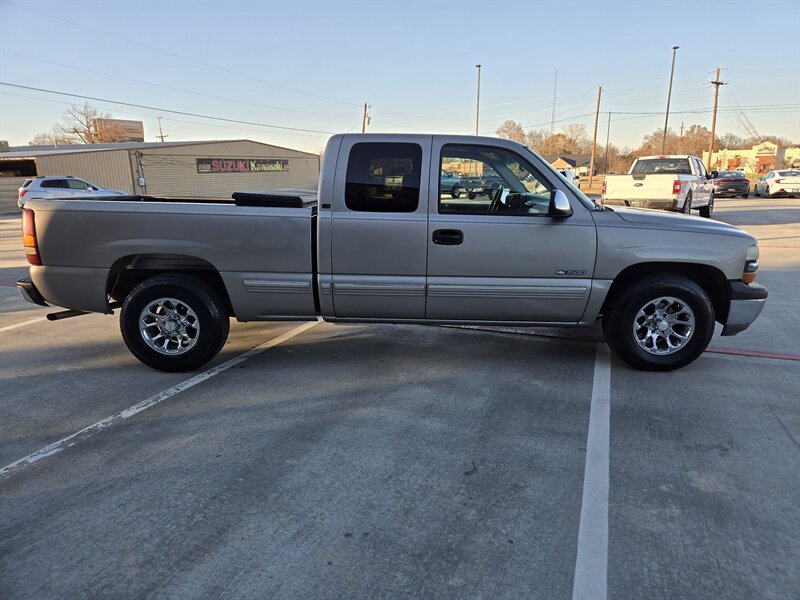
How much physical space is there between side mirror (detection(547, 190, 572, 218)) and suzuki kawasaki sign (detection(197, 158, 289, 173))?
143 feet

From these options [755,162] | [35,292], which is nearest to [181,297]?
[35,292]

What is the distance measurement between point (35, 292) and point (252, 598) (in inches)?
158

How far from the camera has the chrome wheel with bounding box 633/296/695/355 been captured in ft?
16.0

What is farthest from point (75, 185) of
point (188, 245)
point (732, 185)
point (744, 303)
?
point (732, 185)

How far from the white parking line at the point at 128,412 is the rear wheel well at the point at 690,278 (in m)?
3.34

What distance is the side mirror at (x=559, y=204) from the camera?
179 inches

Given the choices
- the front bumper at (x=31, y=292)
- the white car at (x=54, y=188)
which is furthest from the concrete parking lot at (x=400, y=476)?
the white car at (x=54, y=188)

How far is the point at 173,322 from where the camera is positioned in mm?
4953

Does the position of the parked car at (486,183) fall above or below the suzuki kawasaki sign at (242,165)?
below

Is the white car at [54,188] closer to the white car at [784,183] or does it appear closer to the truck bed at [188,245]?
the truck bed at [188,245]

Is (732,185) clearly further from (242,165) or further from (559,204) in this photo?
(242,165)

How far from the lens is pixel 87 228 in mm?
4754

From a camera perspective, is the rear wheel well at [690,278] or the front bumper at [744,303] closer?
the front bumper at [744,303]

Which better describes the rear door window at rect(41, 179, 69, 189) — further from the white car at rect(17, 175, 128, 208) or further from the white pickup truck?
the white pickup truck
